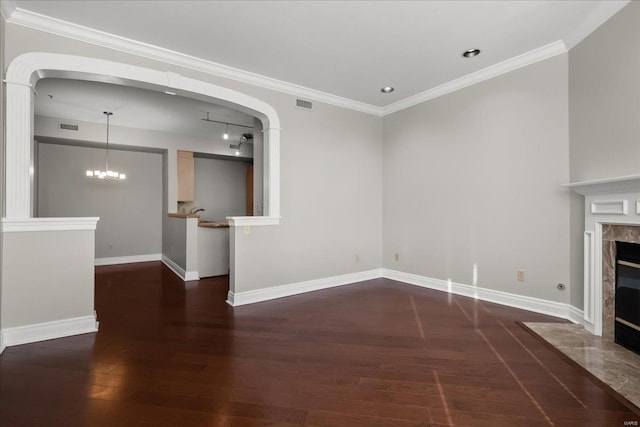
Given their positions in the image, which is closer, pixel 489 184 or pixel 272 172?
pixel 489 184

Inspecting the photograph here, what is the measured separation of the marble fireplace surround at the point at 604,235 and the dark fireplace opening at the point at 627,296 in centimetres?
5

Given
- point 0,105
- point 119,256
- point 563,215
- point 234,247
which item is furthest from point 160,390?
point 119,256

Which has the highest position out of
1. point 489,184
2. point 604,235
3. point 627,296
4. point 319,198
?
point 489,184

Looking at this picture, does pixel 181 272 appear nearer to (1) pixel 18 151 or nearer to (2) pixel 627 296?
(1) pixel 18 151

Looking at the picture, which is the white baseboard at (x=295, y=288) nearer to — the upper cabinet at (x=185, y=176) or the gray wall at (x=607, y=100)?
the gray wall at (x=607, y=100)

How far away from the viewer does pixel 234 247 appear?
3740 mm

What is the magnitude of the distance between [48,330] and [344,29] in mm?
3940

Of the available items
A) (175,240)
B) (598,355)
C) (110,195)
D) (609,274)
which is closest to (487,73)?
(609,274)

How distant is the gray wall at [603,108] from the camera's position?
2420 millimetres

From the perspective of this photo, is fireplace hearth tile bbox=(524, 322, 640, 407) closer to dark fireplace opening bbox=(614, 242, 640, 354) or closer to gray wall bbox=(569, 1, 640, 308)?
dark fireplace opening bbox=(614, 242, 640, 354)

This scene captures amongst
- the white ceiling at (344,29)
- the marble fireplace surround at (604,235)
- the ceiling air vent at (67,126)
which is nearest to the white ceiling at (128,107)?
the ceiling air vent at (67,126)

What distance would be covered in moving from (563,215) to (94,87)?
6.15 metres

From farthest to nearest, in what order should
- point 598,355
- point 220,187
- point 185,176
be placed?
point 220,187 → point 185,176 → point 598,355

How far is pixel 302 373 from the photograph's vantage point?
2.15 metres
